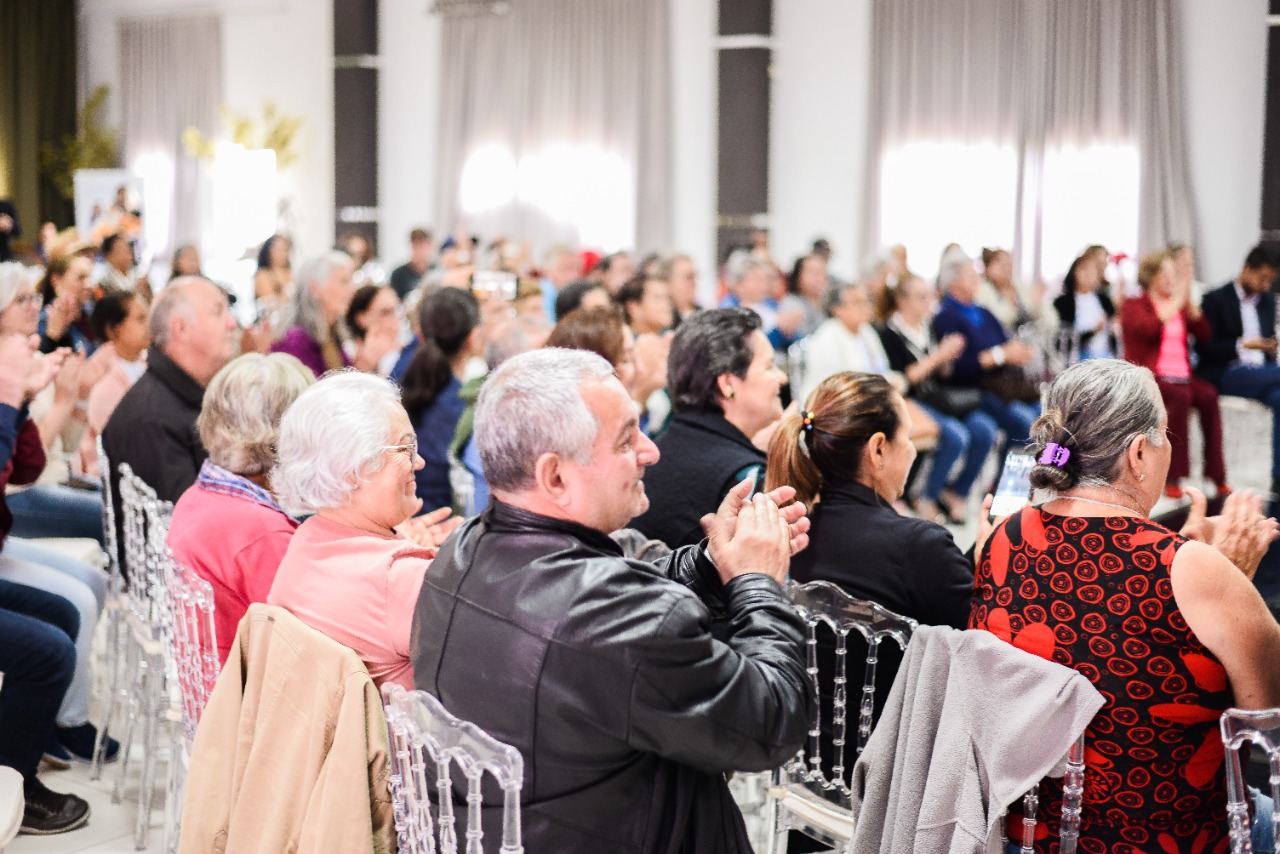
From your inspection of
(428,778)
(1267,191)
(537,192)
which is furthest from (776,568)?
(537,192)

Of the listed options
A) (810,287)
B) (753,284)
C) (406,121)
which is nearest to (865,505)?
(753,284)

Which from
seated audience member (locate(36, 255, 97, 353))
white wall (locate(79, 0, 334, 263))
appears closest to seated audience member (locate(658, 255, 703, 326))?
seated audience member (locate(36, 255, 97, 353))

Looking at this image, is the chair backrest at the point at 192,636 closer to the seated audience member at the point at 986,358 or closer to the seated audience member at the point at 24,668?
the seated audience member at the point at 24,668

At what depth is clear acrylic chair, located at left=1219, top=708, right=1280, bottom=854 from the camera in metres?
1.60

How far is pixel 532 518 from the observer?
5.54 feet

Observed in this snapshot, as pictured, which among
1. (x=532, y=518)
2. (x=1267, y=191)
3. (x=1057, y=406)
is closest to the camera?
(x=532, y=518)

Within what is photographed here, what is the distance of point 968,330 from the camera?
715cm

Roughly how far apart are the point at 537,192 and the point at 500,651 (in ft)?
41.6

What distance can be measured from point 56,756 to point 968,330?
501 centimetres

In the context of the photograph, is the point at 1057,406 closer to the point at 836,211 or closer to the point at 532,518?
the point at 532,518

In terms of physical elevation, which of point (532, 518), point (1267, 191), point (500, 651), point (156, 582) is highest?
point (1267, 191)

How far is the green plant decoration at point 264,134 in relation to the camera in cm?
1468

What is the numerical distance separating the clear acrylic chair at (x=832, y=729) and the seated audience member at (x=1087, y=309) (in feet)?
22.1

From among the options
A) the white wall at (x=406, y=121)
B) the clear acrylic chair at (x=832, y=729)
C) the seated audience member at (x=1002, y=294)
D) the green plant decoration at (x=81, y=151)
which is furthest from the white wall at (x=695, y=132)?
the clear acrylic chair at (x=832, y=729)
